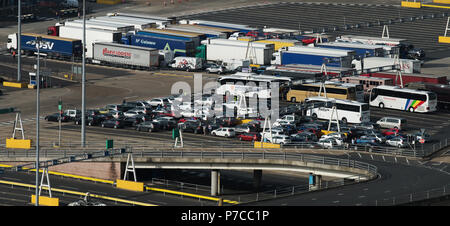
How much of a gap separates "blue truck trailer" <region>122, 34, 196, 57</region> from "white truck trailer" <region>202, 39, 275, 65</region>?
2.40 meters

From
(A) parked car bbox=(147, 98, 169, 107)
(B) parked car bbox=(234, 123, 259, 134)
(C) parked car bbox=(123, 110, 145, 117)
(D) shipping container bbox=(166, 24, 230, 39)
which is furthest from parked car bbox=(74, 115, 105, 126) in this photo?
(D) shipping container bbox=(166, 24, 230, 39)

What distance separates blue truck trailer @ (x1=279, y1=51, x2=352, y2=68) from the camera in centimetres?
10812

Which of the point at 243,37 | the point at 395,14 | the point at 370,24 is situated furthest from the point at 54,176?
the point at 395,14

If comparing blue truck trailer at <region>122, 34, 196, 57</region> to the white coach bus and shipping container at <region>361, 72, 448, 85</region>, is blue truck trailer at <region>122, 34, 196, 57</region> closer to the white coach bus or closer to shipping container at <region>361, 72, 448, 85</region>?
shipping container at <region>361, 72, 448, 85</region>

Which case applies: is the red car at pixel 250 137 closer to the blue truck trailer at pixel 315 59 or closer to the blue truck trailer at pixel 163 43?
the blue truck trailer at pixel 315 59

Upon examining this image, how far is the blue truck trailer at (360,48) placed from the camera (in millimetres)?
113844

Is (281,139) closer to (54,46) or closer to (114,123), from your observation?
(114,123)

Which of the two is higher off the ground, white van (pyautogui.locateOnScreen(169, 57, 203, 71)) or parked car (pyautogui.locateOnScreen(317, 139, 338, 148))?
white van (pyautogui.locateOnScreen(169, 57, 203, 71))

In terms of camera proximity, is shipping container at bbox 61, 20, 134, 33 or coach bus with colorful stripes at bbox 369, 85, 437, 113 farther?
shipping container at bbox 61, 20, 134, 33

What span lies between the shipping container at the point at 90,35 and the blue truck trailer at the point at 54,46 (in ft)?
5.95

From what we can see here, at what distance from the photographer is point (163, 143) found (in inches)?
3044

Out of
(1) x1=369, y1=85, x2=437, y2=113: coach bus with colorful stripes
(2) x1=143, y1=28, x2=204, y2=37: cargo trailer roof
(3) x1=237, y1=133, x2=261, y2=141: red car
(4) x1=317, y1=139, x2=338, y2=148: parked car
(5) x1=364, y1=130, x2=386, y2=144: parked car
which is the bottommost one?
(3) x1=237, y1=133, x2=261, y2=141: red car

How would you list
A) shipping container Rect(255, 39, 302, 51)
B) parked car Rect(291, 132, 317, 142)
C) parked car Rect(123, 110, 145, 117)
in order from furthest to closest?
shipping container Rect(255, 39, 302, 51)
parked car Rect(123, 110, 145, 117)
parked car Rect(291, 132, 317, 142)

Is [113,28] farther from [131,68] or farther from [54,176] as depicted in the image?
[54,176]
